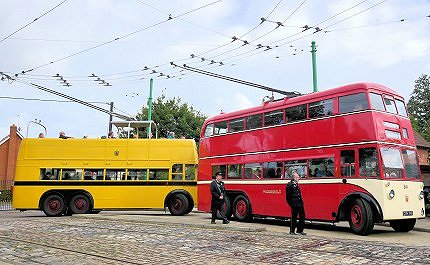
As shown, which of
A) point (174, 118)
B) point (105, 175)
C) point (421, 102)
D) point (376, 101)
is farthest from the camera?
point (421, 102)

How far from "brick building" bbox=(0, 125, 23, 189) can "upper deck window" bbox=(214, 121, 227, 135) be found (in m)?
36.7

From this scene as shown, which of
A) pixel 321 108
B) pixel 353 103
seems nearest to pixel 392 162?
pixel 353 103

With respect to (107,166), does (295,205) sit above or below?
below

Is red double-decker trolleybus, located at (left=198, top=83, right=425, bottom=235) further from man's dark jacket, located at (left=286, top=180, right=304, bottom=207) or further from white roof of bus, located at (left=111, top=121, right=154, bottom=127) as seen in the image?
white roof of bus, located at (left=111, top=121, right=154, bottom=127)

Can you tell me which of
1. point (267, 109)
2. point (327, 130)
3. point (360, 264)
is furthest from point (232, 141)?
point (360, 264)

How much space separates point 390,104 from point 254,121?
5.08 m

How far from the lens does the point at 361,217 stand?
12.4 metres

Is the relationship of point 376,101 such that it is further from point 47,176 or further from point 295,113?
point 47,176

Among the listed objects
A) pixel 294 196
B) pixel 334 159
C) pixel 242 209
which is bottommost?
pixel 242 209

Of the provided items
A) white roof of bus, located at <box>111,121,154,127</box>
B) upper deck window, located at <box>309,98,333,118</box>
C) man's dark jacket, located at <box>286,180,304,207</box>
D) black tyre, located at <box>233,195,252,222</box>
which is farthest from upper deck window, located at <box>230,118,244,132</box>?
white roof of bus, located at <box>111,121,154,127</box>

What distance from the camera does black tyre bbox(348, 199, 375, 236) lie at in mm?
12133

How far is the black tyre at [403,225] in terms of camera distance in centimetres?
1339

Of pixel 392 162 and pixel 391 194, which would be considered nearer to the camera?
pixel 391 194

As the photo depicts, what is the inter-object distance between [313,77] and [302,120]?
413cm
